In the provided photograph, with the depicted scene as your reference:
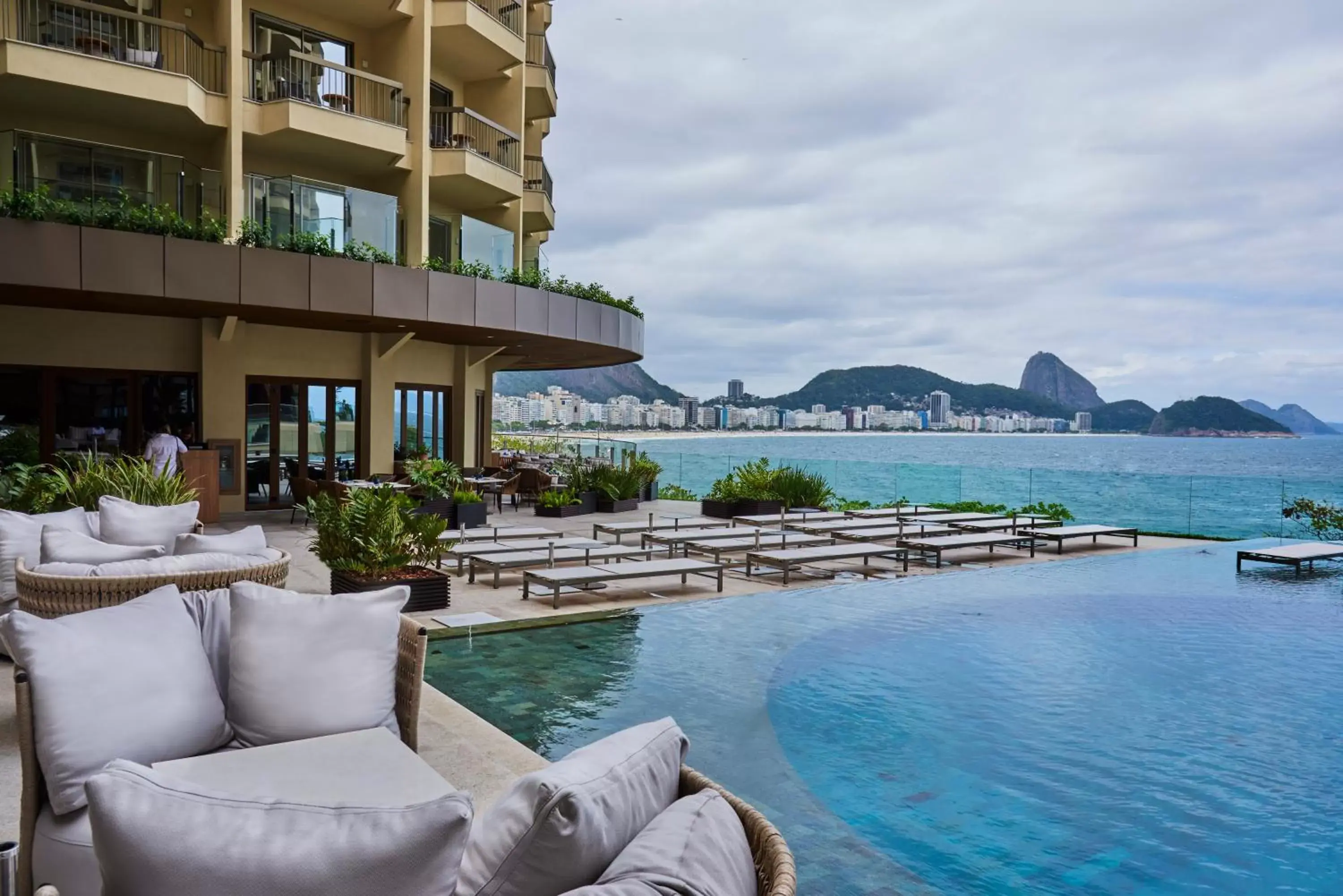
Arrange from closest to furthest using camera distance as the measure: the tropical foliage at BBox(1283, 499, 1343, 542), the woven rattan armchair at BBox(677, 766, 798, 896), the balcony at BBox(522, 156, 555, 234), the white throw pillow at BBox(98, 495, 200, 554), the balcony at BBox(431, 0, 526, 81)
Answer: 1. the woven rattan armchair at BBox(677, 766, 798, 896)
2. the white throw pillow at BBox(98, 495, 200, 554)
3. the tropical foliage at BBox(1283, 499, 1343, 542)
4. the balcony at BBox(431, 0, 526, 81)
5. the balcony at BBox(522, 156, 555, 234)

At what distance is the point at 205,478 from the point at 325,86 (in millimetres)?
7851

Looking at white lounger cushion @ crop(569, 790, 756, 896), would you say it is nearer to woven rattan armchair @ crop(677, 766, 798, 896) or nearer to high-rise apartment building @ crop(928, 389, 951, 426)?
woven rattan armchair @ crop(677, 766, 798, 896)

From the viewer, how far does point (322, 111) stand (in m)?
16.7

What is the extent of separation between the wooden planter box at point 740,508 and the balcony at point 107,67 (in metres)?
11.7

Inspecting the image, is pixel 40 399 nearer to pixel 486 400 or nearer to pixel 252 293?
pixel 252 293

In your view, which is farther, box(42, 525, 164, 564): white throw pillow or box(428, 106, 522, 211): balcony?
box(428, 106, 522, 211): balcony

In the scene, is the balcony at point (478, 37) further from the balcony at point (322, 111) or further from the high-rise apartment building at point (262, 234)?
the balcony at point (322, 111)

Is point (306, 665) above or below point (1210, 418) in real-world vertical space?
below

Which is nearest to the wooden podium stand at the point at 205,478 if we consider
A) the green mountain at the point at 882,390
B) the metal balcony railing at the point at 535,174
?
the metal balcony railing at the point at 535,174

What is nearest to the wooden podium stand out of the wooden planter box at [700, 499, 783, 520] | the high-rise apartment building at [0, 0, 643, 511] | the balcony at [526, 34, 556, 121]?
the high-rise apartment building at [0, 0, 643, 511]

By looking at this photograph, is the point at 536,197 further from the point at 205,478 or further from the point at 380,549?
the point at 380,549

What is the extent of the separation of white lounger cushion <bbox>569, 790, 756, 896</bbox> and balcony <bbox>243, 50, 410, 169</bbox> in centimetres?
1721

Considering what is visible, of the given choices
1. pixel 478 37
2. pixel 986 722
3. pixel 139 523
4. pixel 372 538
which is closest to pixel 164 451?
pixel 372 538

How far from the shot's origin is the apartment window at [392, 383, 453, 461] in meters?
20.4
